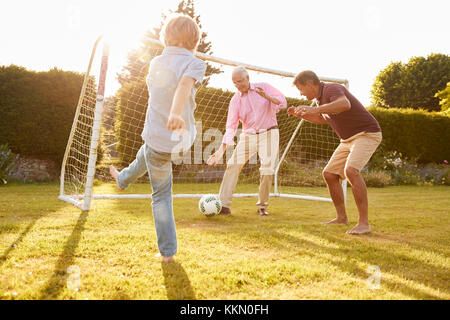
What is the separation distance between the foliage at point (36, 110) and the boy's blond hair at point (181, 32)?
7.91 m

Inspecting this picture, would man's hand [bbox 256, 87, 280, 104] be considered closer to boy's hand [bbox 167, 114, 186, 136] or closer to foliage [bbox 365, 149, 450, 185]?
boy's hand [bbox 167, 114, 186, 136]

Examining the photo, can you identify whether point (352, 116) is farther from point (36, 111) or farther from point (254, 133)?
point (36, 111)

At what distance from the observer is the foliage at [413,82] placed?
26266 millimetres

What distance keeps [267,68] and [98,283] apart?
483 cm

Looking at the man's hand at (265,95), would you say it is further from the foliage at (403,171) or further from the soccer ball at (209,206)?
the foliage at (403,171)

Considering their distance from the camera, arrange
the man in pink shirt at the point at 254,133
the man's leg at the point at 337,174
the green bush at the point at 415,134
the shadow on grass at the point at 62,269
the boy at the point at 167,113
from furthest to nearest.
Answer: the green bush at the point at 415,134 → the man in pink shirt at the point at 254,133 → the man's leg at the point at 337,174 → the boy at the point at 167,113 → the shadow on grass at the point at 62,269

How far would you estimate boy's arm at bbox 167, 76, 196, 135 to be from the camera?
2.05 meters

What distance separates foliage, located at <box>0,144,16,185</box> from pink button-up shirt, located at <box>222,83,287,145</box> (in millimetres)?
5911

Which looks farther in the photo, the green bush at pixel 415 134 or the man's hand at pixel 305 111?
the green bush at pixel 415 134

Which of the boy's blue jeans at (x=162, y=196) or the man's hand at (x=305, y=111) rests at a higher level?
the man's hand at (x=305, y=111)

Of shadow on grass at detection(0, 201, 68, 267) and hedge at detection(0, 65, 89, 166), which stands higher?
hedge at detection(0, 65, 89, 166)

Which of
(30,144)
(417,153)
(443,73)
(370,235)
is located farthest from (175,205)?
(443,73)

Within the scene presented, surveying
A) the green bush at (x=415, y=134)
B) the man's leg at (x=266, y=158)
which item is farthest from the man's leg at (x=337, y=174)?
the green bush at (x=415, y=134)

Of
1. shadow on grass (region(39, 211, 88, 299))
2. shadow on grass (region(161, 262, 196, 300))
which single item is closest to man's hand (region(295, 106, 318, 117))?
shadow on grass (region(161, 262, 196, 300))
